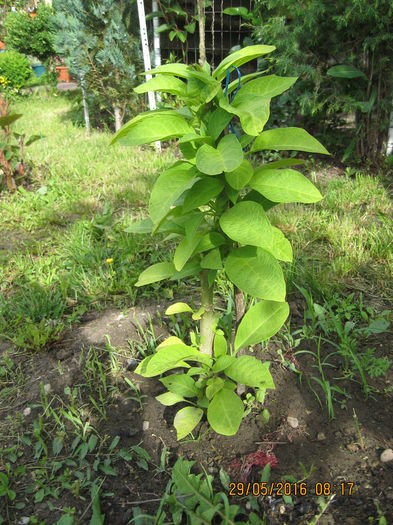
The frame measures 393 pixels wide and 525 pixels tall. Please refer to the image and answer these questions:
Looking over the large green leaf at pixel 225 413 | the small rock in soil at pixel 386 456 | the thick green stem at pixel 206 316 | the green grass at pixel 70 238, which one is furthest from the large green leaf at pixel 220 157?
the green grass at pixel 70 238

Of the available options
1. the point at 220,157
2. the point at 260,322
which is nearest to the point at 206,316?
the point at 260,322

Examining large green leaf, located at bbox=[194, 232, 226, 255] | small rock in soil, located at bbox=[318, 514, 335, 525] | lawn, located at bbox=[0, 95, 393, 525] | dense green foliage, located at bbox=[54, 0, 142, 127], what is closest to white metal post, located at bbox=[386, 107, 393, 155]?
lawn, located at bbox=[0, 95, 393, 525]

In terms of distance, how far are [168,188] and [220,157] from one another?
0.17 m

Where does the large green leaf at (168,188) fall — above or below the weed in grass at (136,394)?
above

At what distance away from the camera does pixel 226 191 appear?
1324 mm

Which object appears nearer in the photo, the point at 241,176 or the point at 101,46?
the point at 241,176

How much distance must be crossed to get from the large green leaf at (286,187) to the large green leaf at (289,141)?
72mm

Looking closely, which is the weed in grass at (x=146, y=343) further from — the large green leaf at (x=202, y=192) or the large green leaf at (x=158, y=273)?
the large green leaf at (x=202, y=192)

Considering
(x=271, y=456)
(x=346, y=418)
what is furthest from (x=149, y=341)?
(x=346, y=418)

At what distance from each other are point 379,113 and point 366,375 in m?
3.14

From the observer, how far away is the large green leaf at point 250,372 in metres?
1.32

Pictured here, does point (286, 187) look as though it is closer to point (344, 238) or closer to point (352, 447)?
point (352, 447)

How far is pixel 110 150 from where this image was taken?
494 cm

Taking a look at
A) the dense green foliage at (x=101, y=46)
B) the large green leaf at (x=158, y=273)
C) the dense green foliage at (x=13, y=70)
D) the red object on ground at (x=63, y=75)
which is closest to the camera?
the large green leaf at (x=158, y=273)
